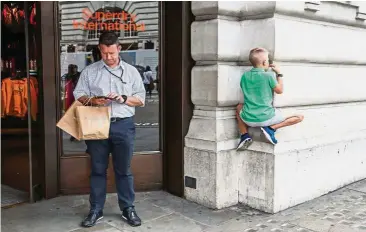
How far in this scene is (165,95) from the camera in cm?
530

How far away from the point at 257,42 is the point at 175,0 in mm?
1053

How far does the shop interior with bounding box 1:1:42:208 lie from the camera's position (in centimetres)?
491

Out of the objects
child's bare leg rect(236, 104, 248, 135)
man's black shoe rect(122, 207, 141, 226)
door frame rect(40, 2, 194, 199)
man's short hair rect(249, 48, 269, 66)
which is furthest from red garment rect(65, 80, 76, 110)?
man's short hair rect(249, 48, 269, 66)

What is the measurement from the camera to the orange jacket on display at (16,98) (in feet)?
16.5

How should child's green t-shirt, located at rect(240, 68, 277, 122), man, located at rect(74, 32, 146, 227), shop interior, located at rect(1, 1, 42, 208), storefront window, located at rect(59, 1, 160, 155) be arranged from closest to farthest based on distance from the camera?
man, located at rect(74, 32, 146, 227) < child's green t-shirt, located at rect(240, 68, 277, 122) < shop interior, located at rect(1, 1, 42, 208) < storefront window, located at rect(59, 1, 160, 155)

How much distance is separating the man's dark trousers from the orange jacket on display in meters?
1.18

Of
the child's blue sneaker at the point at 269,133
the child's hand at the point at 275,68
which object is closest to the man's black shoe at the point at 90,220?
the child's blue sneaker at the point at 269,133

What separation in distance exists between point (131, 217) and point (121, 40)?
2110 millimetres

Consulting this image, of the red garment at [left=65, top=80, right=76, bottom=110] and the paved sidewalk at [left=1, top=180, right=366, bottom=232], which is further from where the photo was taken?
the red garment at [left=65, top=80, right=76, bottom=110]

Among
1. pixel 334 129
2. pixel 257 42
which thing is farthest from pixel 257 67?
pixel 334 129

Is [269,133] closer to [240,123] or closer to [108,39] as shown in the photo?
[240,123]

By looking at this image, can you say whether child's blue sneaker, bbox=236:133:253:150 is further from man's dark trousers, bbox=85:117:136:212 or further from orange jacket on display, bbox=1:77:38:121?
orange jacket on display, bbox=1:77:38:121

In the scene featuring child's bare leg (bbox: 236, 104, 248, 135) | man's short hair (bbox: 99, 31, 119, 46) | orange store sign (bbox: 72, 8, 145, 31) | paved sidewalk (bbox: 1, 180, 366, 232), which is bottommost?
paved sidewalk (bbox: 1, 180, 366, 232)

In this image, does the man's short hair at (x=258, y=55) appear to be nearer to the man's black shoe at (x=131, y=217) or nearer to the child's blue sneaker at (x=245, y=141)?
the child's blue sneaker at (x=245, y=141)
